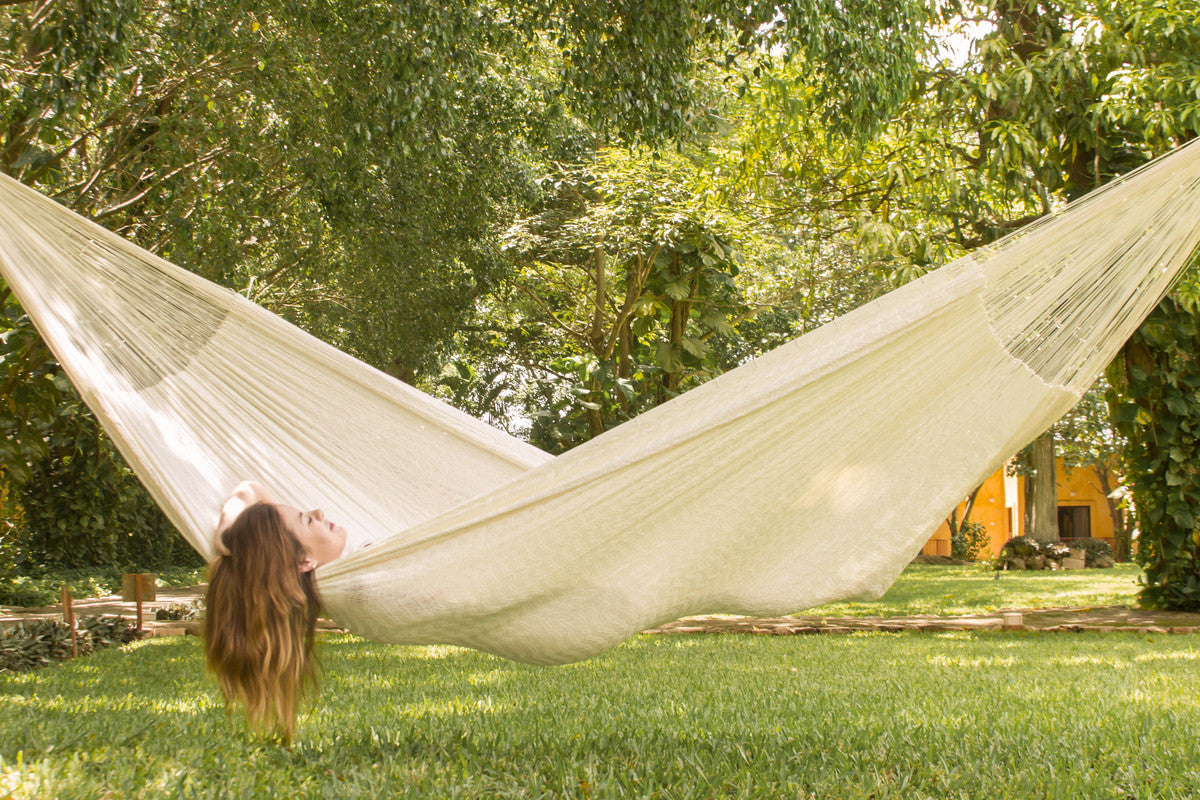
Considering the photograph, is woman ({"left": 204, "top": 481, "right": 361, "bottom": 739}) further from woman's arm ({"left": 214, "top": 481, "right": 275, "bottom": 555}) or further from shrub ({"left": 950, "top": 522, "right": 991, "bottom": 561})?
shrub ({"left": 950, "top": 522, "right": 991, "bottom": 561})

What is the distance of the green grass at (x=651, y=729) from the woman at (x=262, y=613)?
0.18 m

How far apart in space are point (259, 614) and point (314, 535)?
0.24 m

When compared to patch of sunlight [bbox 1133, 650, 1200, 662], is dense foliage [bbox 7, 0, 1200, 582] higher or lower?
higher

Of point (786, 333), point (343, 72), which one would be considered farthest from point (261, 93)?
point (786, 333)

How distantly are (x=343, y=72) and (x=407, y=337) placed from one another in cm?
338

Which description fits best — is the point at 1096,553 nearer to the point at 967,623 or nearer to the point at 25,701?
the point at 967,623

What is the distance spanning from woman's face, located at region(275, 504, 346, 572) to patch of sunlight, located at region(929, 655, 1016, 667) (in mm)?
2805

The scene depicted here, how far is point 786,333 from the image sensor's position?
11359mm

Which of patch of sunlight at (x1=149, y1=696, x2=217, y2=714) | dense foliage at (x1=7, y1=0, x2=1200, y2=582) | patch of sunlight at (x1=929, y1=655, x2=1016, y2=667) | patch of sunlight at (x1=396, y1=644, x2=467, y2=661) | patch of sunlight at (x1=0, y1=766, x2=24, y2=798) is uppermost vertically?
dense foliage at (x1=7, y1=0, x2=1200, y2=582)

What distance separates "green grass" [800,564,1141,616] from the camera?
22.1ft

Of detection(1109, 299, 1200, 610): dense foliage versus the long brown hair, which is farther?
detection(1109, 299, 1200, 610): dense foliage

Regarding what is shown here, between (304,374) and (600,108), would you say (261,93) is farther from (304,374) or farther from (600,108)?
(304,374)

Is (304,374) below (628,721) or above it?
above

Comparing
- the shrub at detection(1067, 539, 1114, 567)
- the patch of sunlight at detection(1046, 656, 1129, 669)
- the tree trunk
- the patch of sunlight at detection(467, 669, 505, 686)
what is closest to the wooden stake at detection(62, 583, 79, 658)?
the patch of sunlight at detection(467, 669, 505, 686)
